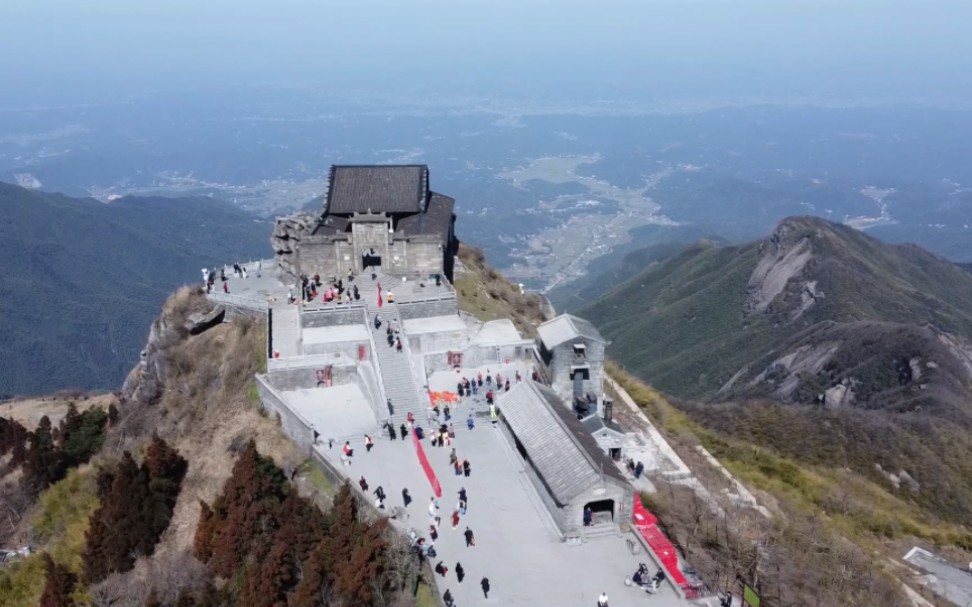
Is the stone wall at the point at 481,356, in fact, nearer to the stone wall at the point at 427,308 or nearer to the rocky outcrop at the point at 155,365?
the stone wall at the point at 427,308

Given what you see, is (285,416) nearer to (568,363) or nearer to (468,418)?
(468,418)

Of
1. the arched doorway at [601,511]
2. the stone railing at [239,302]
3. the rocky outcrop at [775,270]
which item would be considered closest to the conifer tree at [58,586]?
the stone railing at [239,302]

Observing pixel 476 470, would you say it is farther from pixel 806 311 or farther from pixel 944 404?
pixel 806 311

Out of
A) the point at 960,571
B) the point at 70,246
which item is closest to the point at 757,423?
the point at 960,571

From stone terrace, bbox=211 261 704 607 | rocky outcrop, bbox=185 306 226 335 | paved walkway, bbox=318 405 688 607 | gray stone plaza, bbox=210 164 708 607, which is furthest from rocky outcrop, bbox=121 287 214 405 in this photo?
paved walkway, bbox=318 405 688 607

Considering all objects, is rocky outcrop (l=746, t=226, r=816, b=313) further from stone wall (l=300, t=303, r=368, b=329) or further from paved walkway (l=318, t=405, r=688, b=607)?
paved walkway (l=318, t=405, r=688, b=607)

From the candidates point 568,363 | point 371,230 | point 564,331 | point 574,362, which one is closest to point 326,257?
point 371,230
